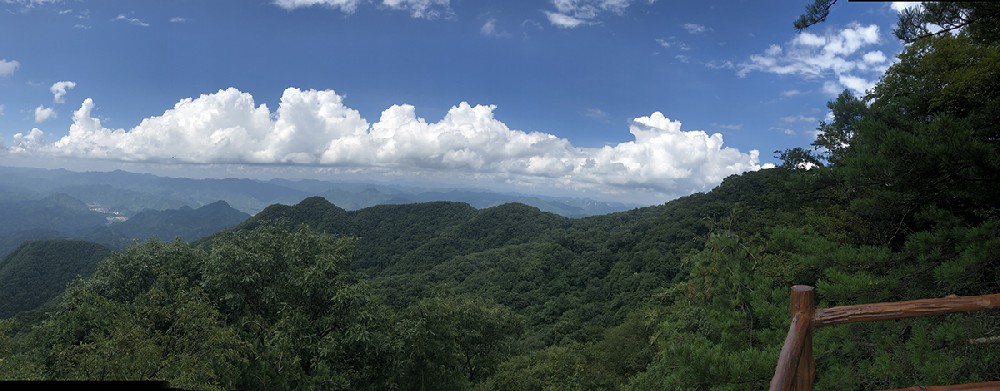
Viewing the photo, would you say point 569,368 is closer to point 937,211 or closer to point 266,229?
point 266,229

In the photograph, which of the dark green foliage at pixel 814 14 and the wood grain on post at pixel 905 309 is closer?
the wood grain on post at pixel 905 309

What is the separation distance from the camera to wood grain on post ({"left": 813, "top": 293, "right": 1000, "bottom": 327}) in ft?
8.18

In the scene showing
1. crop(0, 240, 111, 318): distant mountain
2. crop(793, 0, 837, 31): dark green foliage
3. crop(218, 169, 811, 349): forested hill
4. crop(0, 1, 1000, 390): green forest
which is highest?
crop(793, 0, 837, 31): dark green foliage

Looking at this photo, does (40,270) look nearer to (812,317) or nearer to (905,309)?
(812,317)

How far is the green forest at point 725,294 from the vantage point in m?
4.26

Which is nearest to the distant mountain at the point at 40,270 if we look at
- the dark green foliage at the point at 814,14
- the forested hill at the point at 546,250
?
the forested hill at the point at 546,250

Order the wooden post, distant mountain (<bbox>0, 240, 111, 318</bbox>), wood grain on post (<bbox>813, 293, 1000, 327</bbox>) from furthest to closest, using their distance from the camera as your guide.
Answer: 1. distant mountain (<bbox>0, 240, 111, 318</bbox>)
2. wood grain on post (<bbox>813, 293, 1000, 327</bbox>)
3. the wooden post

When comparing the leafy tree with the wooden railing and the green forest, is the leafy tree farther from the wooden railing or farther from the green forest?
the wooden railing

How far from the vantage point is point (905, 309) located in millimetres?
2514

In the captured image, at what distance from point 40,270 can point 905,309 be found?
358ft

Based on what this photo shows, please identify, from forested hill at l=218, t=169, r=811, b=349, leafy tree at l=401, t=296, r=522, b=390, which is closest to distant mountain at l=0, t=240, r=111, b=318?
forested hill at l=218, t=169, r=811, b=349

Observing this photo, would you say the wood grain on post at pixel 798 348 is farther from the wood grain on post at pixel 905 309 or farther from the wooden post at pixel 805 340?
the wood grain on post at pixel 905 309

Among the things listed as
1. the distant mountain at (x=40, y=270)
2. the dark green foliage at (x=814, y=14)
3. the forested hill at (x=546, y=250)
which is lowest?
the distant mountain at (x=40, y=270)

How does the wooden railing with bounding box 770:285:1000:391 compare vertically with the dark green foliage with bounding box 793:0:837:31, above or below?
below
